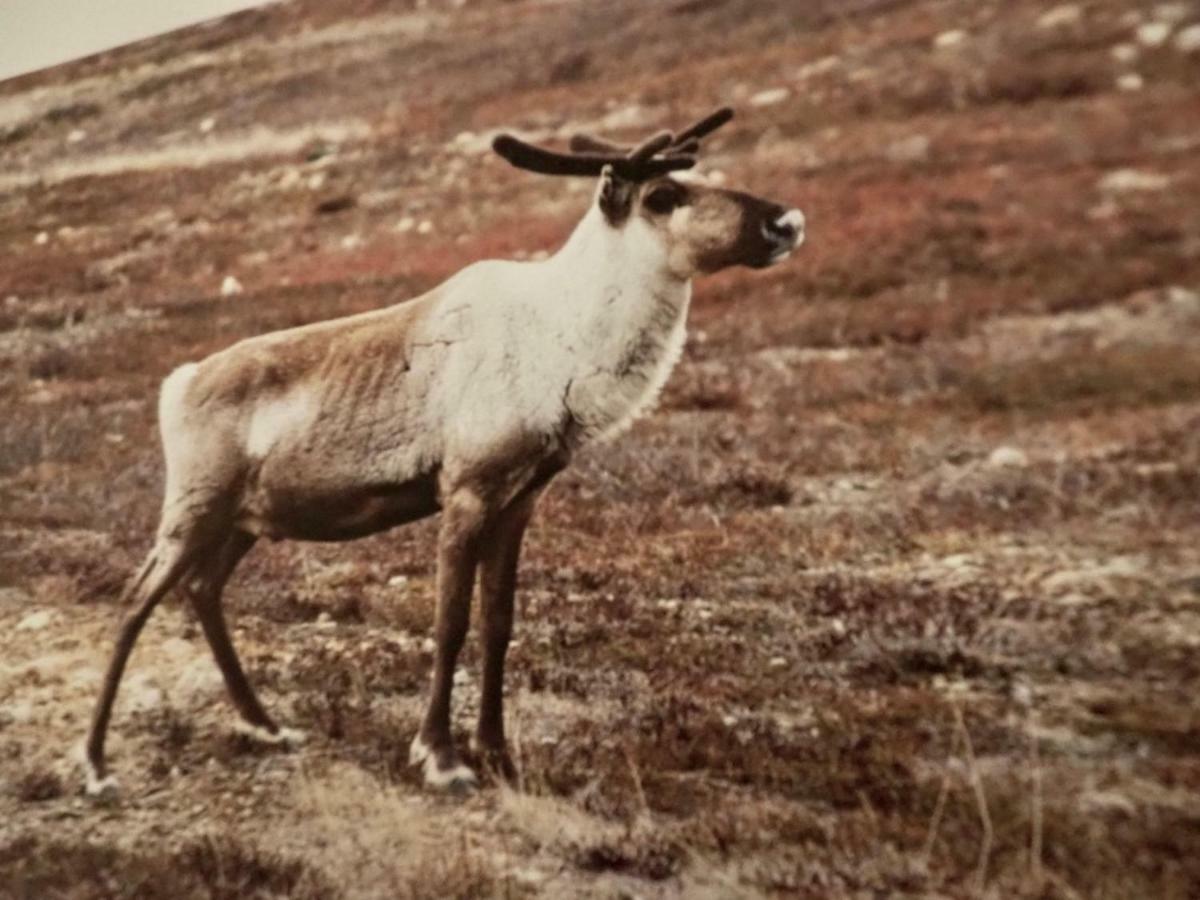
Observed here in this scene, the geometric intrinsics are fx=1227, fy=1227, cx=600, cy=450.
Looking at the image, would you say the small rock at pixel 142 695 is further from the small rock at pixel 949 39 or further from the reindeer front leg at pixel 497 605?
the small rock at pixel 949 39

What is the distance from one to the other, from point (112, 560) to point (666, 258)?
52.9 inches

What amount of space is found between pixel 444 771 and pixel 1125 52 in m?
1.63

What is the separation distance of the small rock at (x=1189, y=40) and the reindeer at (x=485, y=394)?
2.14 ft

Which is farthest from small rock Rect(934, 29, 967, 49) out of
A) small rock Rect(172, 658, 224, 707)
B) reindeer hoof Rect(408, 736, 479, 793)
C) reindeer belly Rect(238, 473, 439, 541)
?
small rock Rect(172, 658, 224, 707)

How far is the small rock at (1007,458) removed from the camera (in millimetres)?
1884

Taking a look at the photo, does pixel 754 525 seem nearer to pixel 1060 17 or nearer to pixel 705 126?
pixel 705 126

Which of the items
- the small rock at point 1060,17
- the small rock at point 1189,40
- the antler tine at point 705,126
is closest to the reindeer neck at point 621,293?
the antler tine at point 705,126

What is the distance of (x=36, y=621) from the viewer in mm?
2623

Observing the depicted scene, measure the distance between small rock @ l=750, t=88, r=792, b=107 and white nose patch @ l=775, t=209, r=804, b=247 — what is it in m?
0.34

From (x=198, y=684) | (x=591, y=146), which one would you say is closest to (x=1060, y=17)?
(x=591, y=146)

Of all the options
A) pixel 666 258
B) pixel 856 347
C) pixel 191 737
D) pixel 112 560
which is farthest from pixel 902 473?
pixel 112 560

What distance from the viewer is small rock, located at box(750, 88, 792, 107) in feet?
7.63

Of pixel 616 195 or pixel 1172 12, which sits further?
pixel 616 195

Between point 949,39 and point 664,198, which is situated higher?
point 949,39
